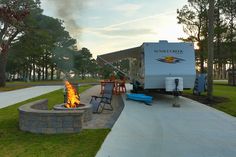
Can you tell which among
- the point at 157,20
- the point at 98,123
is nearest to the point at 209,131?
the point at 98,123

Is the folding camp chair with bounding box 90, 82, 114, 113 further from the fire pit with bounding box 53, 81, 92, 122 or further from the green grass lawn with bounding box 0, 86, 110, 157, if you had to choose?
the green grass lawn with bounding box 0, 86, 110, 157

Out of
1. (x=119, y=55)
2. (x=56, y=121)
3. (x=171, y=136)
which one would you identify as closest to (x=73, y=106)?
(x=56, y=121)

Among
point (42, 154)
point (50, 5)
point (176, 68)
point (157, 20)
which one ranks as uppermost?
point (157, 20)

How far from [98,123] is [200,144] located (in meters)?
3.46

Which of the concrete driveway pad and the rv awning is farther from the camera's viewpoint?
the rv awning

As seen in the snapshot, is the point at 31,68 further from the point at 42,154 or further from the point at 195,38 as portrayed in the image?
the point at 42,154

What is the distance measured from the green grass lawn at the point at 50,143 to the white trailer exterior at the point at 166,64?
681 cm

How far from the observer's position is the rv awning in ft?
58.9

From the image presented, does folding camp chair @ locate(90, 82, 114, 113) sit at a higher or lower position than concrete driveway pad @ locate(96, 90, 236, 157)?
higher

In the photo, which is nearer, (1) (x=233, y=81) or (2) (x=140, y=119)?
(2) (x=140, y=119)

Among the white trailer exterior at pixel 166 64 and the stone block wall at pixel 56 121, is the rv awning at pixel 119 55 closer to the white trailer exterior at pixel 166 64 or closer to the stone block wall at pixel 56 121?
the white trailer exterior at pixel 166 64

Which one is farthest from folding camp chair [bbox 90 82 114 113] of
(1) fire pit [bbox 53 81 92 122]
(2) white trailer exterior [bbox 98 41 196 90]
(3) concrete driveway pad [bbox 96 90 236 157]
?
(2) white trailer exterior [bbox 98 41 196 90]

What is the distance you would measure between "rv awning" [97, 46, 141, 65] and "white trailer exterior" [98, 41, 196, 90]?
2.41 metres

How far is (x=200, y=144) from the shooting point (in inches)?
267
